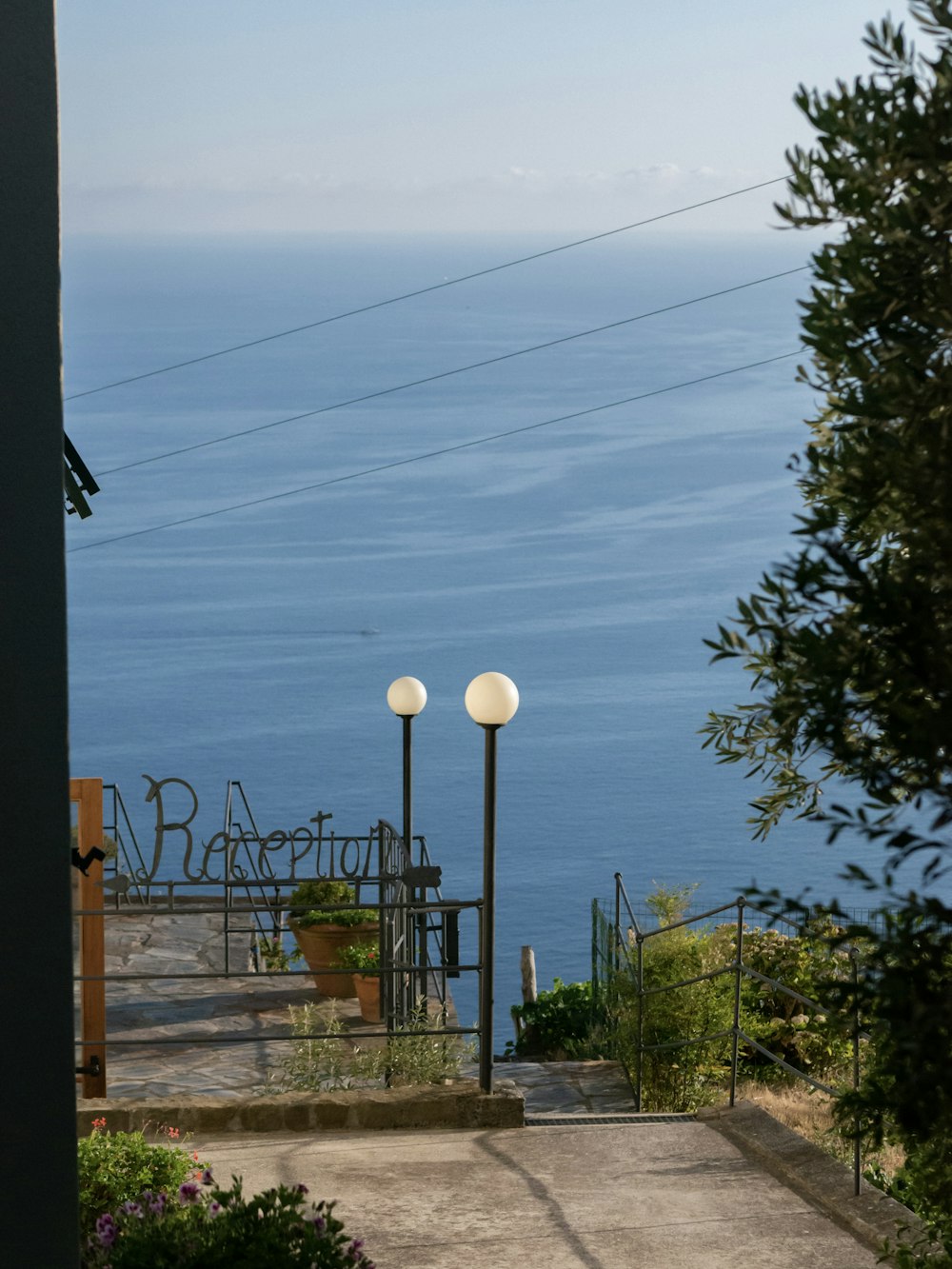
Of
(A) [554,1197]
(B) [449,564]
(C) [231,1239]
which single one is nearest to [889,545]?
(C) [231,1239]

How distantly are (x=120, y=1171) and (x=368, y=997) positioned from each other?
479cm

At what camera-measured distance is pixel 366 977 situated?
8.44m

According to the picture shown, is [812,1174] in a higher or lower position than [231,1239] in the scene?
lower

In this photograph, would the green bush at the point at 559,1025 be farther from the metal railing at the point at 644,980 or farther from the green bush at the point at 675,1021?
the green bush at the point at 675,1021

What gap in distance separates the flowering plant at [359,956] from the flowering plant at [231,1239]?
536 centimetres

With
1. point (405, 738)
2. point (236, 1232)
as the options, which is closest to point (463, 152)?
point (405, 738)

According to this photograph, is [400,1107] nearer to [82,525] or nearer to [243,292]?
[82,525]

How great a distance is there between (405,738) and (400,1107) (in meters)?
3.08

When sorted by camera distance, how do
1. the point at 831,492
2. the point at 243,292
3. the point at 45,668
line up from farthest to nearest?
the point at 243,292, the point at 45,668, the point at 831,492

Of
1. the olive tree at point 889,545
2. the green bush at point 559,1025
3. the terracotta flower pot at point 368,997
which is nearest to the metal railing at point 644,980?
the green bush at point 559,1025

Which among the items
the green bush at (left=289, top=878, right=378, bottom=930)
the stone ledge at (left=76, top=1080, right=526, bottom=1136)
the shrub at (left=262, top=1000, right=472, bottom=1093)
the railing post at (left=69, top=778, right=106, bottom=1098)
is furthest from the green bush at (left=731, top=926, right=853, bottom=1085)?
the railing post at (left=69, top=778, right=106, bottom=1098)

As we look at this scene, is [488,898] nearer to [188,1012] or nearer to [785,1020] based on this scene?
[785,1020]

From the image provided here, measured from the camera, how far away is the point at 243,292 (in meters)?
108

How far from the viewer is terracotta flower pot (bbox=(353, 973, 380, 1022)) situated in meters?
8.47
